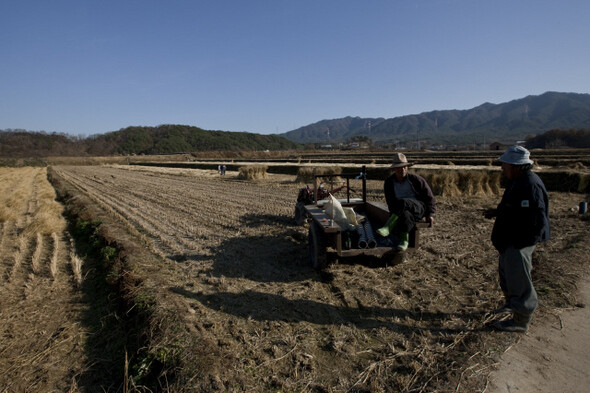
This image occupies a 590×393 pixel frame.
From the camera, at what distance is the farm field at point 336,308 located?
2.86m

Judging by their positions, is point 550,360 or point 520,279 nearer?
point 550,360

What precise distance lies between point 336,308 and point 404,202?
1.59 metres

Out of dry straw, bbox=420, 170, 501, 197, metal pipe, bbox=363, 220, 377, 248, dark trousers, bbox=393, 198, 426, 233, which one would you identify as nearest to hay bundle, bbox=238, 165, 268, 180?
dry straw, bbox=420, 170, 501, 197

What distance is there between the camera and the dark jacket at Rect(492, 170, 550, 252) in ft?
10.2

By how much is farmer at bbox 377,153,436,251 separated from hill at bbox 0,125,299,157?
347ft

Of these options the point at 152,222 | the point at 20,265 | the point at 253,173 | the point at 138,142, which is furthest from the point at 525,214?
the point at 138,142

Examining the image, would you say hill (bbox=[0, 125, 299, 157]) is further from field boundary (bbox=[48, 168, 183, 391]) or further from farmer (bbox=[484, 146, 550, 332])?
farmer (bbox=[484, 146, 550, 332])

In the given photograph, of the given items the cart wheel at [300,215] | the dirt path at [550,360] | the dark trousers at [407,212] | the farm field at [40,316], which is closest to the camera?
the dirt path at [550,360]

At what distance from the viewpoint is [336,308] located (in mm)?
4082

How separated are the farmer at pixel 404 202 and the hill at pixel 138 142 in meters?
106

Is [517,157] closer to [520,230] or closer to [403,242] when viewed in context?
[520,230]

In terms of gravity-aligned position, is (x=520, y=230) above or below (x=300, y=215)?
above

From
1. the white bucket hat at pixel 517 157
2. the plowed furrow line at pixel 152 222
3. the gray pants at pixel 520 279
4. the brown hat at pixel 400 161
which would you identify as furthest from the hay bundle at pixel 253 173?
the gray pants at pixel 520 279

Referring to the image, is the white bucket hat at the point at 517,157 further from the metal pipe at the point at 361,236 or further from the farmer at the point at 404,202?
the metal pipe at the point at 361,236
